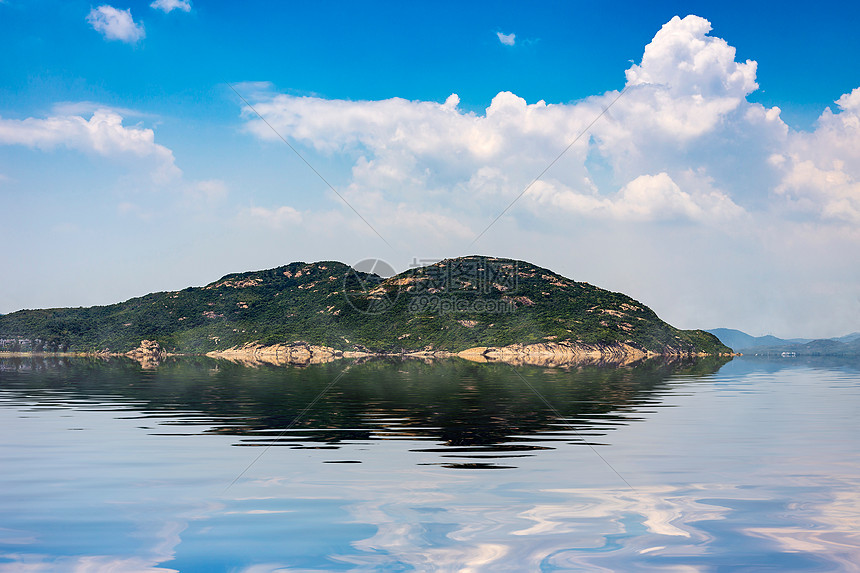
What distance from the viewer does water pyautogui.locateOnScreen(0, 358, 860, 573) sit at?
11.9m

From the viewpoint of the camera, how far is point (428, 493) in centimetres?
1655

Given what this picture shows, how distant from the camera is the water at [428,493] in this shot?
11.9 m

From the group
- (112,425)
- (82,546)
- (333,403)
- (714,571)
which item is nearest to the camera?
(714,571)

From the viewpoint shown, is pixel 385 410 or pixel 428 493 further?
pixel 385 410

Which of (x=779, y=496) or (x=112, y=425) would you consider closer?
(x=779, y=496)

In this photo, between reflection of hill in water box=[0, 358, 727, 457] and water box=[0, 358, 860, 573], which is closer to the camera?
water box=[0, 358, 860, 573]

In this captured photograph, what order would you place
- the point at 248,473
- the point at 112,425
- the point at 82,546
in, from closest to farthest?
the point at 82,546
the point at 248,473
the point at 112,425

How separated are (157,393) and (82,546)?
44.8m

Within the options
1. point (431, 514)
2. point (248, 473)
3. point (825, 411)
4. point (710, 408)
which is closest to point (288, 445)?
point (248, 473)

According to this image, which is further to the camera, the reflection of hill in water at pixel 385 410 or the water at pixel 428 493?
the reflection of hill in water at pixel 385 410

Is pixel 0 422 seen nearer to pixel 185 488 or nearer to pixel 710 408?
pixel 185 488

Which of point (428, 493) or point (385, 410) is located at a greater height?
point (428, 493)

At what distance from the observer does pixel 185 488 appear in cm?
1747

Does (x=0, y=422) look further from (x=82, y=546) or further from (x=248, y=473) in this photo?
(x=82, y=546)
